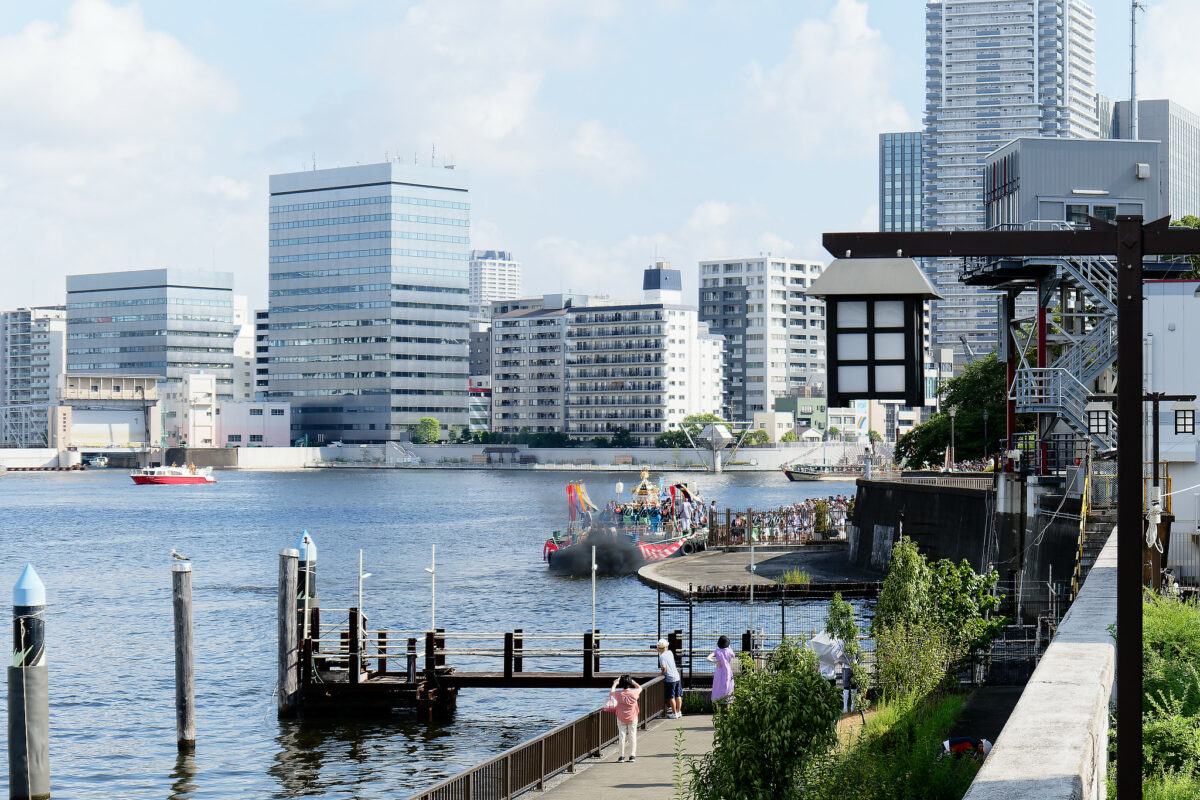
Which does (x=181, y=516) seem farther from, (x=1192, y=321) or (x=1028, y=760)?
(x=1028, y=760)

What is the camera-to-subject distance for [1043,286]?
51219mm

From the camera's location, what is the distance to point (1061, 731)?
38.3 ft

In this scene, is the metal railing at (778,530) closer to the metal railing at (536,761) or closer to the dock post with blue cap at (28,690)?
the metal railing at (536,761)

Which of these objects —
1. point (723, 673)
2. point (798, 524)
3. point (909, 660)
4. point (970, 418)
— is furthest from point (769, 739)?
point (970, 418)

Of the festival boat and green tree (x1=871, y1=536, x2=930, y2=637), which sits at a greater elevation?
green tree (x1=871, y1=536, x2=930, y2=637)

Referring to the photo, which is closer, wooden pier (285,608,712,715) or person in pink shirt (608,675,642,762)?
person in pink shirt (608,675,642,762)

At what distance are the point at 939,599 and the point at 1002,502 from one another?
22.9 metres

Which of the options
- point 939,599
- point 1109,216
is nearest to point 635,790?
point 939,599

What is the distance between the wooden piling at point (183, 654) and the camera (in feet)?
111

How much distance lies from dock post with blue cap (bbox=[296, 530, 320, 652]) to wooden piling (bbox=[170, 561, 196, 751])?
303 cm

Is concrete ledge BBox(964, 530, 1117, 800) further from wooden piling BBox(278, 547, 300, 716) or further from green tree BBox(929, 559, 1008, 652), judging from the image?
wooden piling BBox(278, 547, 300, 716)

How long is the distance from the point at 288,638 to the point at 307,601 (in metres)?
1.99

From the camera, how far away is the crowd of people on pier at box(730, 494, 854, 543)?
270 feet

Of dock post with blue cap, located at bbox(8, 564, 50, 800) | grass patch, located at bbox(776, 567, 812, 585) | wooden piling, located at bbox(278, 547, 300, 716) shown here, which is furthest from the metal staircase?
dock post with blue cap, located at bbox(8, 564, 50, 800)
